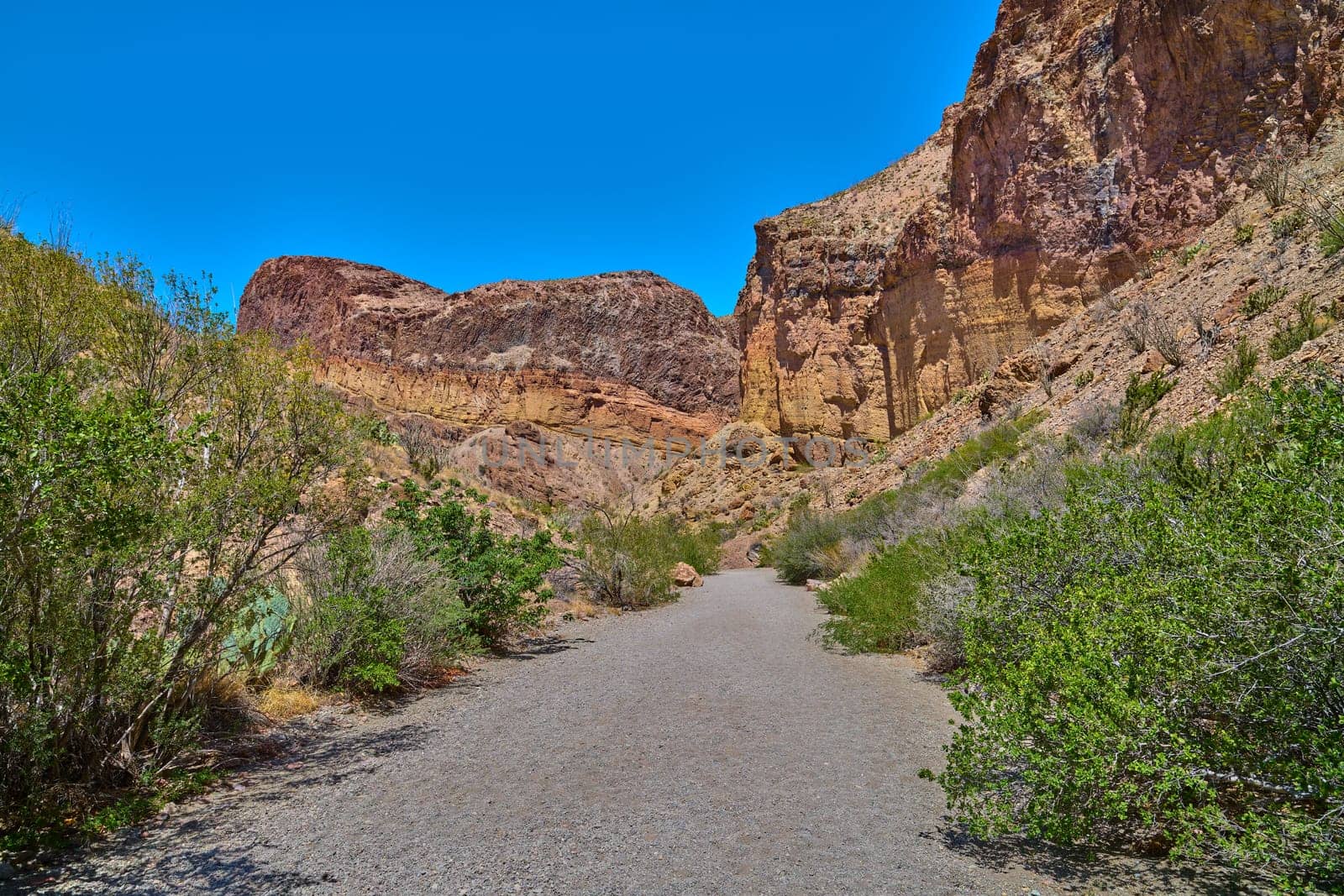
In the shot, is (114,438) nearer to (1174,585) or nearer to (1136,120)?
(1174,585)

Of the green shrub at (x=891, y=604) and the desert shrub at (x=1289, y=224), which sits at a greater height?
the desert shrub at (x=1289, y=224)

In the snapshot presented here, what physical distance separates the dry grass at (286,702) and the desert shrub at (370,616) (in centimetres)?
32

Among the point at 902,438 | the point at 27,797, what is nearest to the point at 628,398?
the point at 902,438

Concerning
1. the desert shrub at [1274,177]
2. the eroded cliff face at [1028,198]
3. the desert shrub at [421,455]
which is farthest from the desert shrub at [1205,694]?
the eroded cliff face at [1028,198]

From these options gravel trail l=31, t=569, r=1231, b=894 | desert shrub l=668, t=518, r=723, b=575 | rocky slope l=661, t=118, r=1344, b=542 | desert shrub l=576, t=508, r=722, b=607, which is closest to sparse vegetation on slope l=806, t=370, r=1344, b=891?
gravel trail l=31, t=569, r=1231, b=894

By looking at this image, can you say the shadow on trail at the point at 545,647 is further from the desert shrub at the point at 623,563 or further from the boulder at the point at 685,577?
the boulder at the point at 685,577

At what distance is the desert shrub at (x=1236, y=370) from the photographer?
10.5 meters

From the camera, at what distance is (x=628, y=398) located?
81.7m

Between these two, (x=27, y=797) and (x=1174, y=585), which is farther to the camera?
(x=27, y=797)

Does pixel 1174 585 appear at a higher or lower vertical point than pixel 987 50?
lower

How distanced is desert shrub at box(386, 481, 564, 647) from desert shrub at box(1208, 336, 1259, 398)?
35.6 feet

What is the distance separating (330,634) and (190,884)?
4097 mm

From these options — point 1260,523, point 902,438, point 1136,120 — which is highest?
point 1136,120

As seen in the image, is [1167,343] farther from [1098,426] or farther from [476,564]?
[476,564]
